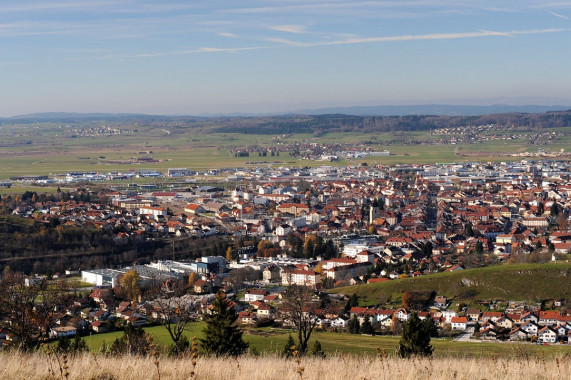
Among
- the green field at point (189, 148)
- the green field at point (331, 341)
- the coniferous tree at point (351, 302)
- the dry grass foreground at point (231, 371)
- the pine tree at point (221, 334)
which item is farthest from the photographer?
the green field at point (189, 148)

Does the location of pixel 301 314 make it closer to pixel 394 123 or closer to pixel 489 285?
pixel 489 285

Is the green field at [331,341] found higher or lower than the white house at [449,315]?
higher

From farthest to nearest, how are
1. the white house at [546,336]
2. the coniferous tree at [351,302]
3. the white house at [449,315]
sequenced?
the coniferous tree at [351,302], the white house at [449,315], the white house at [546,336]

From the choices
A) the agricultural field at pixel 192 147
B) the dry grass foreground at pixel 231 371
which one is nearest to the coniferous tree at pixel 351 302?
the dry grass foreground at pixel 231 371

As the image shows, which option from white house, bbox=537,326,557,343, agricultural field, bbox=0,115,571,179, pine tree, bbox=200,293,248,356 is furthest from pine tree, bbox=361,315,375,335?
agricultural field, bbox=0,115,571,179

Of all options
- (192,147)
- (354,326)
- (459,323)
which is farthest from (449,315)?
(192,147)

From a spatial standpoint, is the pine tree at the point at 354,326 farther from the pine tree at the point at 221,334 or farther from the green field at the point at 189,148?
the green field at the point at 189,148
